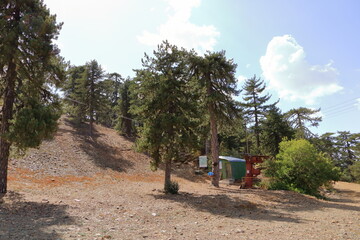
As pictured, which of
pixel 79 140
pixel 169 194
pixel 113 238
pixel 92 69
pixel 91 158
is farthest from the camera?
pixel 92 69

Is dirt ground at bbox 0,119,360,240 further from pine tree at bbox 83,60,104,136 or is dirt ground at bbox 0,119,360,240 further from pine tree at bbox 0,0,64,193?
pine tree at bbox 83,60,104,136

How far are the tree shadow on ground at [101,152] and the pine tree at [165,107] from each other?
11.3 metres

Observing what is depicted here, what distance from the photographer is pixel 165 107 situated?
48.6 feet

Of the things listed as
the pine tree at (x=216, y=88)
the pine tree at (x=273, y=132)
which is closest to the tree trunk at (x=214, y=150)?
the pine tree at (x=216, y=88)

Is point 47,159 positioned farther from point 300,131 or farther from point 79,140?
point 300,131

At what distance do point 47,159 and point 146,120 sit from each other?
12.2 metres

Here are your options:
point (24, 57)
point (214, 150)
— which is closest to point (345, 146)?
point (214, 150)

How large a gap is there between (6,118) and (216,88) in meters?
14.5

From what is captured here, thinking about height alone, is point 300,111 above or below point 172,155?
above

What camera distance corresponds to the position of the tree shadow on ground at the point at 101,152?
81.1 ft

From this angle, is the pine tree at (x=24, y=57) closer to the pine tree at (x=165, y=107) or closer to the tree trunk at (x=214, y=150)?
the pine tree at (x=165, y=107)

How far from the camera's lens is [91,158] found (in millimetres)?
24750

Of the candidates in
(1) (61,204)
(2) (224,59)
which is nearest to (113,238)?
(1) (61,204)

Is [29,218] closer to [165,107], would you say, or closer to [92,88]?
[165,107]
